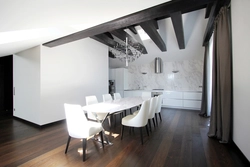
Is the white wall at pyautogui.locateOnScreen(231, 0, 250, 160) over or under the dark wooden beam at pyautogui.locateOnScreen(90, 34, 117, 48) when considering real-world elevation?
under

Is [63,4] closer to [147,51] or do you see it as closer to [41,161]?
[41,161]

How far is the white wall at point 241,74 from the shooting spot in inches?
68.3

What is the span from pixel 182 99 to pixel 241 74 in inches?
149

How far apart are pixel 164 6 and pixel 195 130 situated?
2.92 meters

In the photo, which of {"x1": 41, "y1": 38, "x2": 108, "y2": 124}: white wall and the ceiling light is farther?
the ceiling light

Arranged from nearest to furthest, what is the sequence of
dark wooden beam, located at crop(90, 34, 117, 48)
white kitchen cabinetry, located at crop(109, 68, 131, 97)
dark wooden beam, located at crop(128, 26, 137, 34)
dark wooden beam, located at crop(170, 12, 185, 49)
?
dark wooden beam, located at crop(170, 12, 185, 49) → dark wooden beam, located at crop(128, 26, 137, 34) → dark wooden beam, located at crop(90, 34, 117, 48) → white kitchen cabinetry, located at crop(109, 68, 131, 97)

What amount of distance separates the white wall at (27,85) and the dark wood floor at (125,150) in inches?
23.8

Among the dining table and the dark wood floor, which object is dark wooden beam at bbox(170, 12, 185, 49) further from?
the dark wood floor

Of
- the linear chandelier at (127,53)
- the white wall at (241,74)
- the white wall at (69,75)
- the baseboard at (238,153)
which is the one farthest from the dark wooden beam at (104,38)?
the baseboard at (238,153)

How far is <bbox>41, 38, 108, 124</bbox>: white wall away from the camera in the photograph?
3.42 meters

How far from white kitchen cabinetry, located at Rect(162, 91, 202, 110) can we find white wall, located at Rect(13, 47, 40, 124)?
498 centimetres

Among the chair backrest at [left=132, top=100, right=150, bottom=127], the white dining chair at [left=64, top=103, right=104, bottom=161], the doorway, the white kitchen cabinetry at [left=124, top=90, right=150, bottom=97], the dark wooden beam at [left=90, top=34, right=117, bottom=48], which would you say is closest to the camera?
the white dining chair at [left=64, top=103, right=104, bottom=161]

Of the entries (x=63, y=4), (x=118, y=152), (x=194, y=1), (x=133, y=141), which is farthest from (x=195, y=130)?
(x=63, y=4)

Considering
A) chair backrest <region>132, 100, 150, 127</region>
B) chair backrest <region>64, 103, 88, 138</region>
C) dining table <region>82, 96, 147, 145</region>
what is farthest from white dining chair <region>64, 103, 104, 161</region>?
chair backrest <region>132, 100, 150, 127</region>
